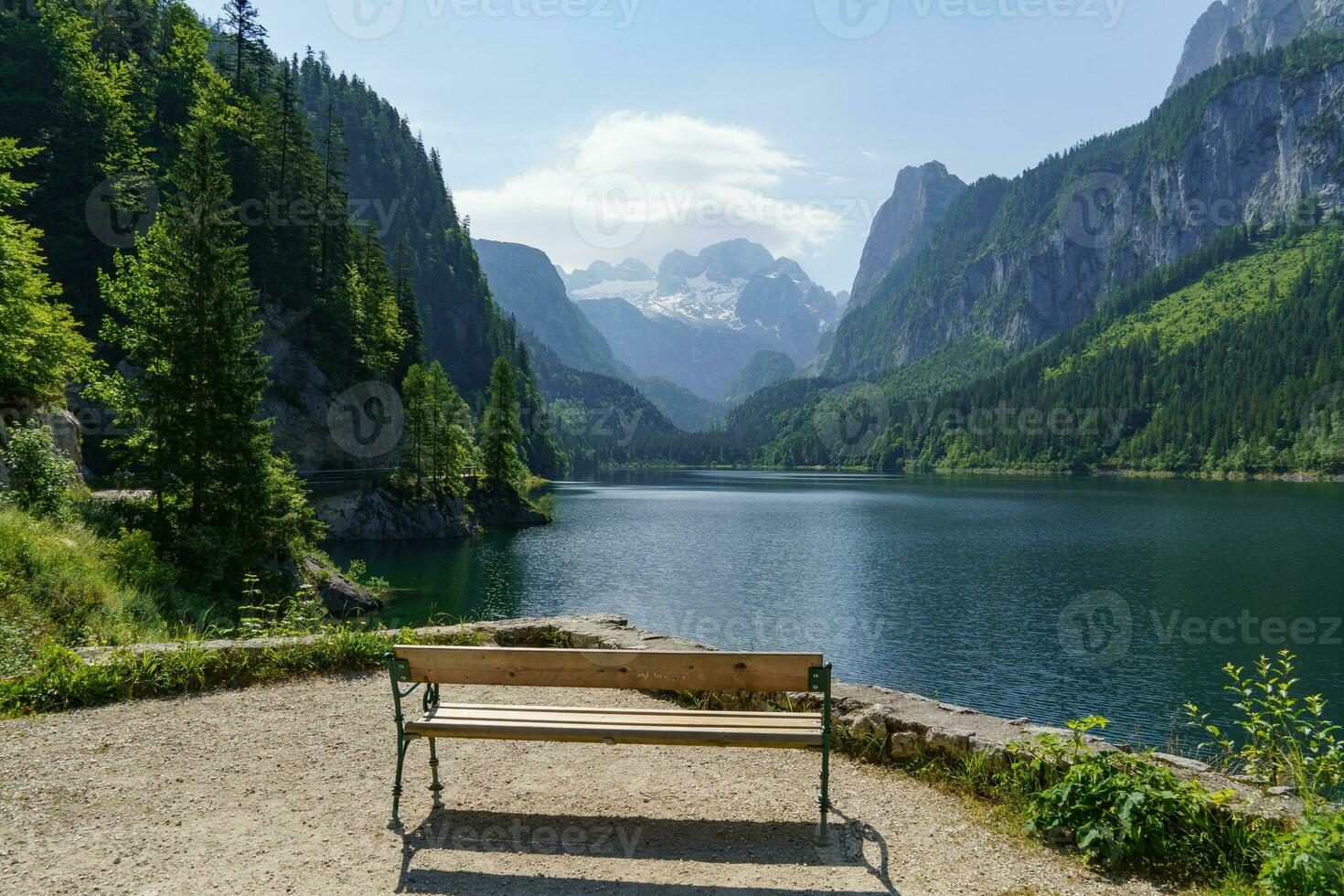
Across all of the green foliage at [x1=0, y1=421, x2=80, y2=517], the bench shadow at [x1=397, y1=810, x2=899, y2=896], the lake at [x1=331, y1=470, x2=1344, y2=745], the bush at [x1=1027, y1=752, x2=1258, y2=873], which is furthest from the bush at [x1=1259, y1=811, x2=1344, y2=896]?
the green foliage at [x1=0, y1=421, x2=80, y2=517]

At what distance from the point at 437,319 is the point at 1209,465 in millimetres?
155215

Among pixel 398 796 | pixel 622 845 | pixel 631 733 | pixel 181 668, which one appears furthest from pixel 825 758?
pixel 181 668

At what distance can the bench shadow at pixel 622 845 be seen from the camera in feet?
17.2

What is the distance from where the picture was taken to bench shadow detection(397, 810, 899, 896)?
17.2ft

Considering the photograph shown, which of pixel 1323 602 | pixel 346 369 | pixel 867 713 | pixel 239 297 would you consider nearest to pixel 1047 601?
pixel 1323 602

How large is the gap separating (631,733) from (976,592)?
35.8m

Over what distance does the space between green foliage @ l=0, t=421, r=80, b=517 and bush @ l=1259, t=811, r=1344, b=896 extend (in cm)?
2123

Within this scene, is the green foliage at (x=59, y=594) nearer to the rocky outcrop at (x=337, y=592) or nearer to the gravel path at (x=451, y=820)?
the gravel path at (x=451, y=820)

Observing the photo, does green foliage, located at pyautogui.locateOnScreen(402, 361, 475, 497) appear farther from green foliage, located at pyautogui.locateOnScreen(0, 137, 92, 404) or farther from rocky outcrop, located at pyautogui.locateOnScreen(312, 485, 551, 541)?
green foliage, located at pyautogui.locateOnScreen(0, 137, 92, 404)

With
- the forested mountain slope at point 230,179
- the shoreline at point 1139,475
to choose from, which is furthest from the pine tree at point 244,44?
the shoreline at point 1139,475

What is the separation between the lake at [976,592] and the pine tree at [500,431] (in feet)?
25.1

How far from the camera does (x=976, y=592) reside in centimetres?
3734

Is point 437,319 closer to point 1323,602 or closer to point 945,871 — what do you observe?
point 1323,602

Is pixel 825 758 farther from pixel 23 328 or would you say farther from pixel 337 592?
pixel 337 592
